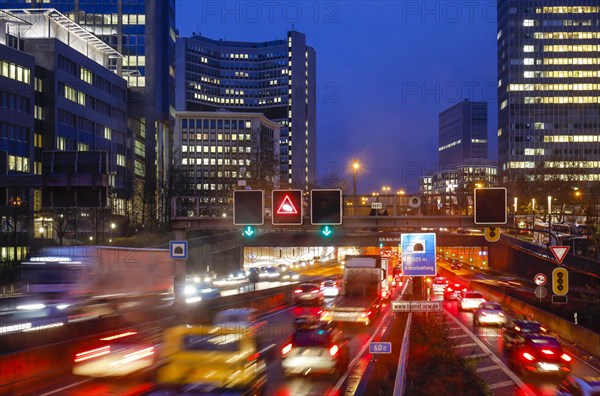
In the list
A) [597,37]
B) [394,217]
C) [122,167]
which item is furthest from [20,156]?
[597,37]

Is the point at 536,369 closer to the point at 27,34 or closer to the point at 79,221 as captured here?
the point at 79,221

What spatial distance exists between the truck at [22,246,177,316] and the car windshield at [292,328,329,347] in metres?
11.9

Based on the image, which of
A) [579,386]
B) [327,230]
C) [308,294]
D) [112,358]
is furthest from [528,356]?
[308,294]

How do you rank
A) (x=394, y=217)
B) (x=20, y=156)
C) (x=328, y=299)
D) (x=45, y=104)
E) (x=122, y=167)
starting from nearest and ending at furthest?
(x=394, y=217) < (x=328, y=299) < (x=20, y=156) < (x=45, y=104) < (x=122, y=167)

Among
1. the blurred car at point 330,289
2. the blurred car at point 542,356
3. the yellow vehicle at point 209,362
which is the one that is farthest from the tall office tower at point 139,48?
the blurred car at point 542,356

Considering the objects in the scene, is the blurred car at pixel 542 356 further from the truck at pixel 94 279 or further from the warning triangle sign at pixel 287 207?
the truck at pixel 94 279

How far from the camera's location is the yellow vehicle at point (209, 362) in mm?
18644

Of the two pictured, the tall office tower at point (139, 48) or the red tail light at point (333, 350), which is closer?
the red tail light at point (333, 350)

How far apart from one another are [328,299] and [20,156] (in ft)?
127

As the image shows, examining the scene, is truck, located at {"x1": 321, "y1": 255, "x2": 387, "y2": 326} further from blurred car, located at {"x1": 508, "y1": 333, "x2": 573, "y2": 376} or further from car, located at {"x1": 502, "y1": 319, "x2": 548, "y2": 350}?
blurred car, located at {"x1": 508, "y1": 333, "x2": 573, "y2": 376}

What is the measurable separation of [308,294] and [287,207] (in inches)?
875

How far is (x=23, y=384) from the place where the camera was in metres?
20.3

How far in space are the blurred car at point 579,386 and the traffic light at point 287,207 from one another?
39.4ft

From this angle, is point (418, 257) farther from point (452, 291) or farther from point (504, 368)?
point (452, 291)
